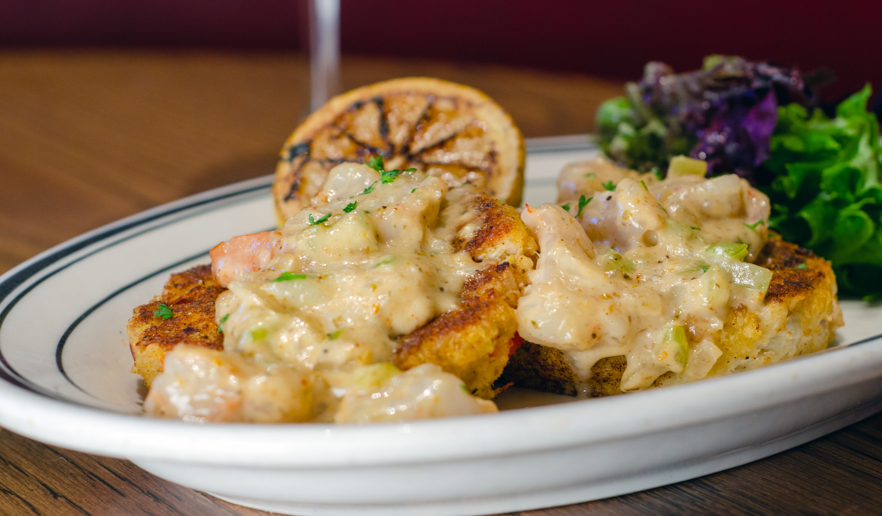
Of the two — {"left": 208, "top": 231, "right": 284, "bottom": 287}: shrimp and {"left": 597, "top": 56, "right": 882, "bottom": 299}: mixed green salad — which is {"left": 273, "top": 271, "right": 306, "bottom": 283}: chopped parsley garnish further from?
{"left": 597, "top": 56, "right": 882, "bottom": 299}: mixed green salad

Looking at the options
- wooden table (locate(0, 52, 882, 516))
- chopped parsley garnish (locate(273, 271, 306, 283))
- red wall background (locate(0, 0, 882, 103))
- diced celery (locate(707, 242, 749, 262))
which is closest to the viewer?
wooden table (locate(0, 52, 882, 516))

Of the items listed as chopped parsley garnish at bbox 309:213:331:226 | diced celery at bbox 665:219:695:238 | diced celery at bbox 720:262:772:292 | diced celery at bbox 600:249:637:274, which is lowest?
diced celery at bbox 720:262:772:292

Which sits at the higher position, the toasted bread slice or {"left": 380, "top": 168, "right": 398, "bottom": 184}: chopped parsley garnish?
{"left": 380, "top": 168, "right": 398, "bottom": 184}: chopped parsley garnish

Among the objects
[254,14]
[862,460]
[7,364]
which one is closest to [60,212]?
[7,364]

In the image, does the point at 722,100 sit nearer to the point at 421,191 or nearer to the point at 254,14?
the point at 421,191

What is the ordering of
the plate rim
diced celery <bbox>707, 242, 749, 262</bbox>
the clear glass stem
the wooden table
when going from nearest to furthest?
the plate rim, the wooden table, diced celery <bbox>707, 242, 749, 262</bbox>, the clear glass stem

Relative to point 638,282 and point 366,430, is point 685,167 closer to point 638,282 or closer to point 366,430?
point 638,282

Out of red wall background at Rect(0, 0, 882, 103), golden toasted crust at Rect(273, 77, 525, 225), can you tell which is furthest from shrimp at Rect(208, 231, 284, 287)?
red wall background at Rect(0, 0, 882, 103)

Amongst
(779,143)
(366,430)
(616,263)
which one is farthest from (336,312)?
(779,143)
